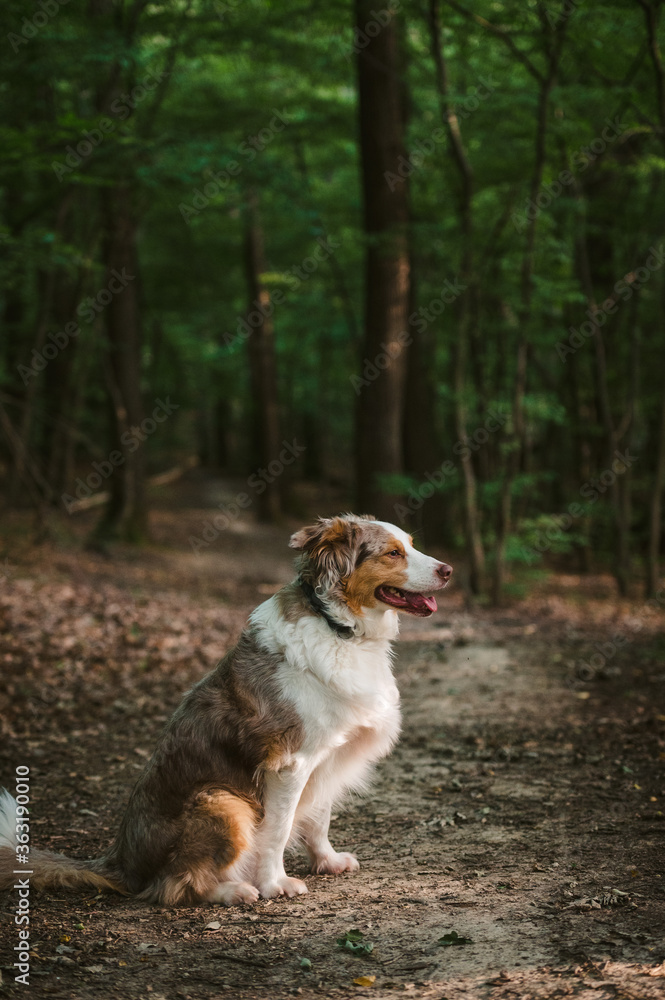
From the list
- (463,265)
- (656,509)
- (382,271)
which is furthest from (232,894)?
(382,271)

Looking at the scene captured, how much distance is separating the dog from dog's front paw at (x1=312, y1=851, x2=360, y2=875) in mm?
267

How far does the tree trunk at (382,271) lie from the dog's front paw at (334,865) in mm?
8418

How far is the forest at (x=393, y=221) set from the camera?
35.0 feet

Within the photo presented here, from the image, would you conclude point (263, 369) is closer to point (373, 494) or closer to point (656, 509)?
point (373, 494)

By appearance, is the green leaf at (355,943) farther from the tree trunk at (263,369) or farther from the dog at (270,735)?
the tree trunk at (263,369)

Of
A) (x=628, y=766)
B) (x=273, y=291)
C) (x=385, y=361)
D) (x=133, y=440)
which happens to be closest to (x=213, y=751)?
(x=628, y=766)

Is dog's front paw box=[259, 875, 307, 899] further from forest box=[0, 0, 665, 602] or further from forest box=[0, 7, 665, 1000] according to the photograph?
forest box=[0, 0, 665, 602]

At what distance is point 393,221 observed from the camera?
42.6ft

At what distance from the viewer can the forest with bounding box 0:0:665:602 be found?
420 inches

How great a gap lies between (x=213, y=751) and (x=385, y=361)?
31.7 feet

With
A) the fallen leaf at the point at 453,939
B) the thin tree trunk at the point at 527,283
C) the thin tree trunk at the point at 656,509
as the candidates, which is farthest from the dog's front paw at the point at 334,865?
the thin tree trunk at the point at 656,509

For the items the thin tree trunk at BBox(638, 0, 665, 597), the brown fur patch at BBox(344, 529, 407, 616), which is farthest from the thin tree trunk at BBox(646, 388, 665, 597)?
the brown fur patch at BBox(344, 529, 407, 616)

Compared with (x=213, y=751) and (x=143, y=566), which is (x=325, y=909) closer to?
(x=213, y=751)

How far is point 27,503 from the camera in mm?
18156
